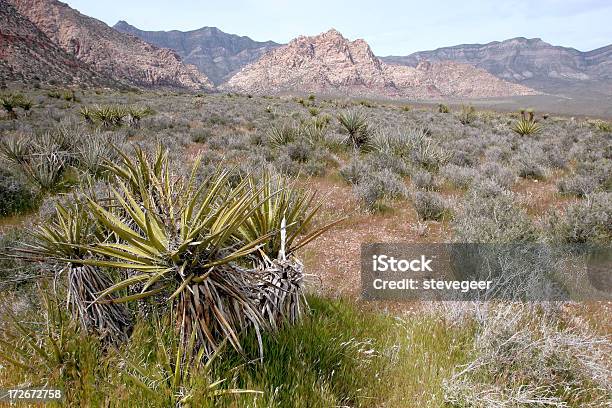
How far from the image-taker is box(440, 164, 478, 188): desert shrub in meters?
8.03

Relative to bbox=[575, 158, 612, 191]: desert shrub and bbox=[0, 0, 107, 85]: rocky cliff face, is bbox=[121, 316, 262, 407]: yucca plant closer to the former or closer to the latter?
bbox=[575, 158, 612, 191]: desert shrub

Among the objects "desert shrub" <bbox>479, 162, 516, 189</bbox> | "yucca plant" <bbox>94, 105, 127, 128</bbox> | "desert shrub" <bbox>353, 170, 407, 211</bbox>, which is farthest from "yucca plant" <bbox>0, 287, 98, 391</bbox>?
"yucca plant" <bbox>94, 105, 127, 128</bbox>

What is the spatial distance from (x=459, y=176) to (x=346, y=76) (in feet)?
502

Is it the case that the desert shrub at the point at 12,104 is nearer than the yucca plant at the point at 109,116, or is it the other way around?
the yucca plant at the point at 109,116

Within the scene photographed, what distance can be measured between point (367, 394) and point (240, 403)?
0.93 m

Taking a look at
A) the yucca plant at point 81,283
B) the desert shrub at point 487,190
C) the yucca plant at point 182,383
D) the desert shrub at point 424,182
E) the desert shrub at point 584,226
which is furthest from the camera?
the desert shrub at point 424,182

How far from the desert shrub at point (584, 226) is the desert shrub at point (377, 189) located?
109 inches

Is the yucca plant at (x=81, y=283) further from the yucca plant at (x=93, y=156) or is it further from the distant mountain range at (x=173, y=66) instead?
the distant mountain range at (x=173, y=66)

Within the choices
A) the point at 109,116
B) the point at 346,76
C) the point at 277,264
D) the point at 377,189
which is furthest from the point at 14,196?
the point at 346,76

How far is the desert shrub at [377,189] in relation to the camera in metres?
6.77

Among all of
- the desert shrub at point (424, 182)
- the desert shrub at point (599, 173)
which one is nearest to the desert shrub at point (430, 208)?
the desert shrub at point (424, 182)

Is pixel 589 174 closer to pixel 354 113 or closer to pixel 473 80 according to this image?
pixel 354 113

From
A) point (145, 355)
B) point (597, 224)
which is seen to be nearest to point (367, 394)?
point (145, 355)

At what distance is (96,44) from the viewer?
303 feet
